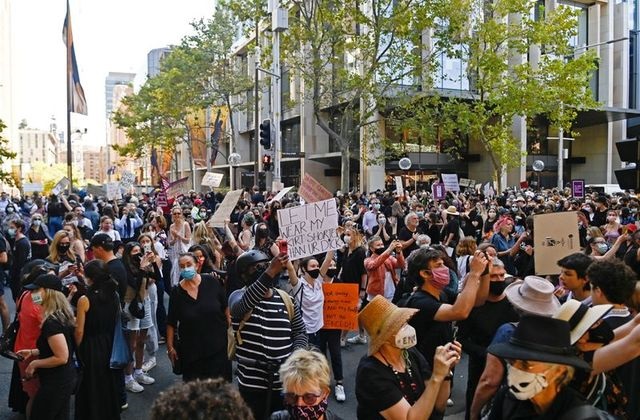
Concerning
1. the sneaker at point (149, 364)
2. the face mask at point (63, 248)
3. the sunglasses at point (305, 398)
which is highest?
the face mask at point (63, 248)

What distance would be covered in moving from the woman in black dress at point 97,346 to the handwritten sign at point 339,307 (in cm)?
211

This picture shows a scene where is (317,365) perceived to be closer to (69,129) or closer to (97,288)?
(97,288)

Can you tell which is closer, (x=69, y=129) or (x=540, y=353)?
(x=540, y=353)

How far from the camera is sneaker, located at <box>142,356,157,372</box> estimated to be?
716 cm

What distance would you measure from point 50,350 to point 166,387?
252cm

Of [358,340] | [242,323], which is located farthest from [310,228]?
[358,340]

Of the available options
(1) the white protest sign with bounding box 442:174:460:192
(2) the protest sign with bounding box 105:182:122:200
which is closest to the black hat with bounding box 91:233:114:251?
(2) the protest sign with bounding box 105:182:122:200

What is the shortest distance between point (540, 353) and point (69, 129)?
2491 centimetres

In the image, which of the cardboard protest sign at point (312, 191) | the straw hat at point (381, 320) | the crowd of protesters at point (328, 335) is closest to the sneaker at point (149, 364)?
the crowd of protesters at point (328, 335)

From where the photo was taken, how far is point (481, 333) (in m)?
4.64

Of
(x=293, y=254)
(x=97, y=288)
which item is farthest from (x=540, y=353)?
(x=97, y=288)

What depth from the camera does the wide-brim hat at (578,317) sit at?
2766 mm

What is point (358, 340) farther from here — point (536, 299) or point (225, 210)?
point (536, 299)

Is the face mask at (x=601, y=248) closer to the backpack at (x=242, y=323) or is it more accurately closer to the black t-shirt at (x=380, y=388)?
the backpack at (x=242, y=323)
